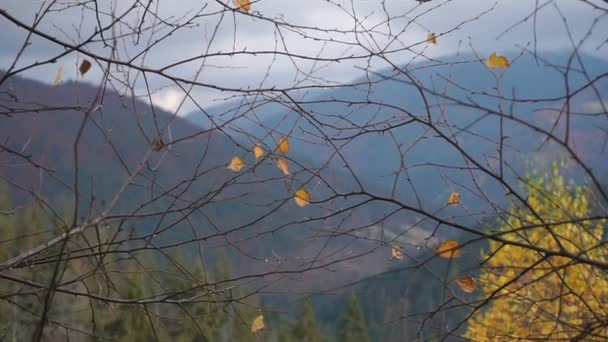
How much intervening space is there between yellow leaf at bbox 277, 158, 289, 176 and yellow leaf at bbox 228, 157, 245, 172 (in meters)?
0.14

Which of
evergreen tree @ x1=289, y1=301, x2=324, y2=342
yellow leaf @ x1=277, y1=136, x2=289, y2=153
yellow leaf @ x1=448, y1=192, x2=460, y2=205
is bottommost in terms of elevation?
yellow leaf @ x1=448, y1=192, x2=460, y2=205

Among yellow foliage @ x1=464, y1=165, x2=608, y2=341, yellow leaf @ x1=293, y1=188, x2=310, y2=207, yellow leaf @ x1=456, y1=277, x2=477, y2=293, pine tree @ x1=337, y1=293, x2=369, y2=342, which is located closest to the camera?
yellow foliage @ x1=464, y1=165, x2=608, y2=341

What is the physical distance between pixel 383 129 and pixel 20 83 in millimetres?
1607

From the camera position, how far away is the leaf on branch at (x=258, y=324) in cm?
292

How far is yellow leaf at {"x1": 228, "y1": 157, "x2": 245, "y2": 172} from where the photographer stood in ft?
9.02

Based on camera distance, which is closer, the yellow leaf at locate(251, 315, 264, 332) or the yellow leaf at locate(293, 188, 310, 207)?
the yellow leaf at locate(293, 188, 310, 207)

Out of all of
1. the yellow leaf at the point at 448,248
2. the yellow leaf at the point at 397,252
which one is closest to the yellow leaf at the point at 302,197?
the yellow leaf at the point at 397,252

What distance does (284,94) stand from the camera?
260 cm

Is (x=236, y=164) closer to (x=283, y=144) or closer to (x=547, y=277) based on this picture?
(x=283, y=144)

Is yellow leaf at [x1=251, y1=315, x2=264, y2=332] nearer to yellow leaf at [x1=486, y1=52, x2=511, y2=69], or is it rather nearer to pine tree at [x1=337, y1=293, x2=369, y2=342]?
yellow leaf at [x1=486, y1=52, x2=511, y2=69]

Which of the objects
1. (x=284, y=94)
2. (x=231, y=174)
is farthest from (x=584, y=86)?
(x=231, y=174)

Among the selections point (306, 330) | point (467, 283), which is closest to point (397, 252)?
point (467, 283)

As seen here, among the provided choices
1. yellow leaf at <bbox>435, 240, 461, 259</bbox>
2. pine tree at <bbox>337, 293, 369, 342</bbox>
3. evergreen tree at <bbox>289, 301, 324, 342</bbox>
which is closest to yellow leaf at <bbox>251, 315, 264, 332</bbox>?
yellow leaf at <bbox>435, 240, 461, 259</bbox>

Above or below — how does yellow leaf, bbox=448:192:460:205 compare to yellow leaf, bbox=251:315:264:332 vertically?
above
